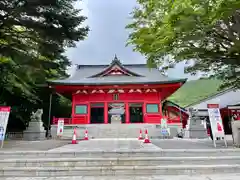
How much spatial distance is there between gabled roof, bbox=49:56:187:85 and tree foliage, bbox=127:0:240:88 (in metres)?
8.90

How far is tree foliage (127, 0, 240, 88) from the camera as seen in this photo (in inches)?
194

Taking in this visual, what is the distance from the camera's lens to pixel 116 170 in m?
4.77

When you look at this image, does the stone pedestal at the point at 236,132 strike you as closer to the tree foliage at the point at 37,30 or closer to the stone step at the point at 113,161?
the stone step at the point at 113,161

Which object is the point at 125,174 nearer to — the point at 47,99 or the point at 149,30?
the point at 149,30

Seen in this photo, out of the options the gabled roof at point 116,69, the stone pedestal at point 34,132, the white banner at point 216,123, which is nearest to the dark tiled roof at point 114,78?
the gabled roof at point 116,69

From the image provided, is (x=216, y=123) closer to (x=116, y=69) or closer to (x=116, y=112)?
(x=116, y=112)

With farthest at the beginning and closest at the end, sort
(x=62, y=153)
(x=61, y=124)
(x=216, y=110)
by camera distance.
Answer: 1. (x=61, y=124)
2. (x=216, y=110)
3. (x=62, y=153)

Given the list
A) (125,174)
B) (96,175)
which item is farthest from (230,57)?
(96,175)

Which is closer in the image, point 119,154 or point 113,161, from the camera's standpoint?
point 113,161

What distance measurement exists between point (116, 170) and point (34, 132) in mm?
9345

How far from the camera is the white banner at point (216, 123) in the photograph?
7215 mm

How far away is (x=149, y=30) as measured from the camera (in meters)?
7.09

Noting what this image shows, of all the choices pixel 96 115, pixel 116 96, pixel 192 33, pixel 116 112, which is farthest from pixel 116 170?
pixel 96 115

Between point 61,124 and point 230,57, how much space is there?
1048cm
